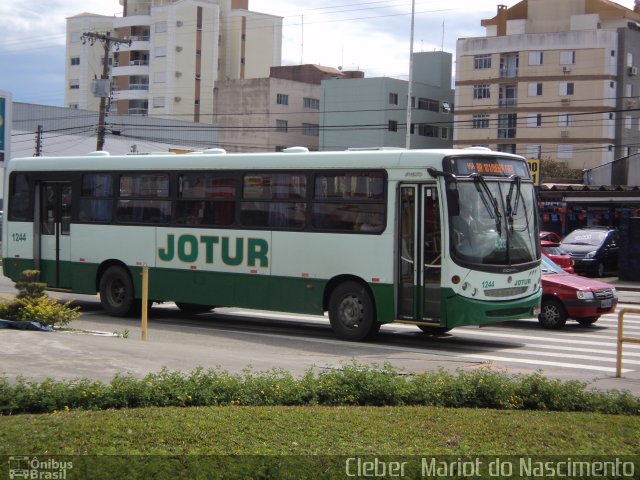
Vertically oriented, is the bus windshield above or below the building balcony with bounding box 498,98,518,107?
below

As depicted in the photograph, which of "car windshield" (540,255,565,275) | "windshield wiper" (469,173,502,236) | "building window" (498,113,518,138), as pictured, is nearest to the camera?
"windshield wiper" (469,173,502,236)

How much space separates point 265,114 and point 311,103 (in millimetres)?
6594

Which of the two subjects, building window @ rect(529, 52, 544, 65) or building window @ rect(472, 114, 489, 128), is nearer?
building window @ rect(529, 52, 544, 65)

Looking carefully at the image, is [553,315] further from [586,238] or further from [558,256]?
[586,238]

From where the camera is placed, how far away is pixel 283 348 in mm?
15875

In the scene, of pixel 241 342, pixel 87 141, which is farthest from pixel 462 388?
pixel 87 141

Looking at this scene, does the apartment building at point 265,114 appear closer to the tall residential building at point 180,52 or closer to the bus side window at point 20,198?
the tall residential building at point 180,52

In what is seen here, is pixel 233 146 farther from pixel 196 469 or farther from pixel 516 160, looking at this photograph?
pixel 196 469

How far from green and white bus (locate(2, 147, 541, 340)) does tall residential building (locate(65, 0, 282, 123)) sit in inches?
2872

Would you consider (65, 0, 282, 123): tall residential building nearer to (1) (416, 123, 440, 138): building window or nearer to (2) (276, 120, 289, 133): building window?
(2) (276, 120, 289, 133): building window

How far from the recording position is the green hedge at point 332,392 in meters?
8.93

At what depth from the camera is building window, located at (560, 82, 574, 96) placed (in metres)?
79.6

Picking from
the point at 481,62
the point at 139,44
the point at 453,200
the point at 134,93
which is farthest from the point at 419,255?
the point at 139,44

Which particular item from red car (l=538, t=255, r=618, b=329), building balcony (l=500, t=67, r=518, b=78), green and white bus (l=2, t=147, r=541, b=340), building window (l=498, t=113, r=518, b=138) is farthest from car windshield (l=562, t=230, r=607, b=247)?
building balcony (l=500, t=67, r=518, b=78)
